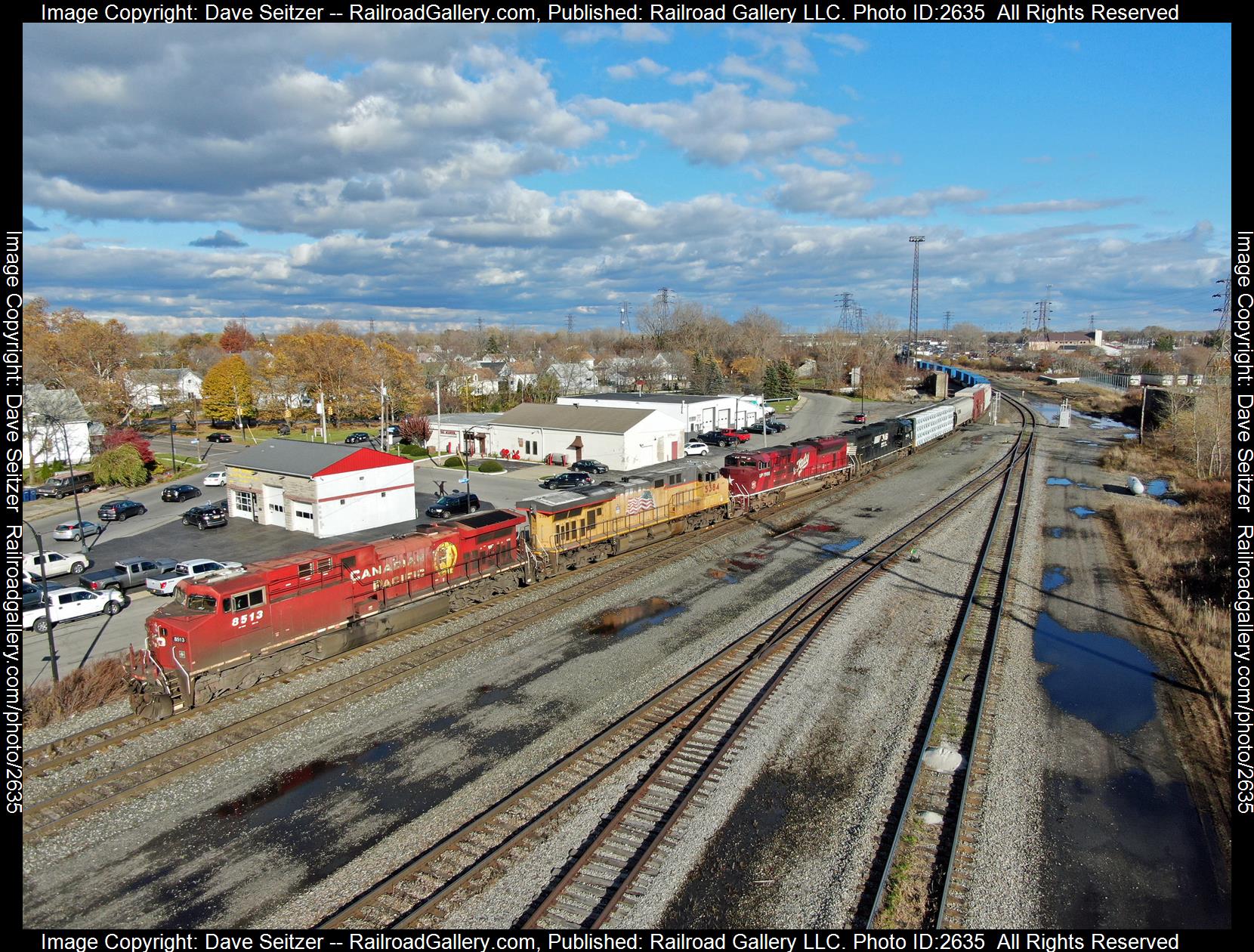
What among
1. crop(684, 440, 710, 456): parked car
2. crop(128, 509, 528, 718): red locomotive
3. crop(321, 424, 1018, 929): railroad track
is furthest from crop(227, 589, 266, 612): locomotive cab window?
crop(684, 440, 710, 456): parked car

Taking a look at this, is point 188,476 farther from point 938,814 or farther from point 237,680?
point 938,814

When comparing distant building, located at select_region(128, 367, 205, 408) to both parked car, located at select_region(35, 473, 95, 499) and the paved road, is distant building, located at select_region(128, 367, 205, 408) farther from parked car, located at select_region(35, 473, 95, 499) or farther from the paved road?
parked car, located at select_region(35, 473, 95, 499)

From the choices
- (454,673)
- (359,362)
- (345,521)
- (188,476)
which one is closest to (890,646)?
(454,673)

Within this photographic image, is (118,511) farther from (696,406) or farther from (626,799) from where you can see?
(696,406)

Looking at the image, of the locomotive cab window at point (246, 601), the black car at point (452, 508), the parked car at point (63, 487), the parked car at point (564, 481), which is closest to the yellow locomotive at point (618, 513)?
the black car at point (452, 508)

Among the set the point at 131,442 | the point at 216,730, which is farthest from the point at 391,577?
the point at 131,442

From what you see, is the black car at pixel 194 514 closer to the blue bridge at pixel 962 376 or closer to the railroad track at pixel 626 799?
the railroad track at pixel 626 799
